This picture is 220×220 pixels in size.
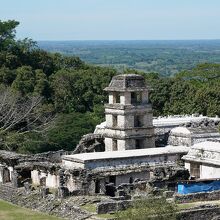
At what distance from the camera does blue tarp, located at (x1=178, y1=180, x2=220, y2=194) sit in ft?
119

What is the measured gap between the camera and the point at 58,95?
66.2 metres

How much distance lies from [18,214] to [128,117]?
13.2 metres

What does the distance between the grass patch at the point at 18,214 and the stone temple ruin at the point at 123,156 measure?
184 centimetres

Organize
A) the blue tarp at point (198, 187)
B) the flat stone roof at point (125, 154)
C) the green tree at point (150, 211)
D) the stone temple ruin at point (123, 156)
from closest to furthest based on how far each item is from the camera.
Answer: the green tree at point (150, 211), the blue tarp at point (198, 187), the stone temple ruin at point (123, 156), the flat stone roof at point (125, 154)

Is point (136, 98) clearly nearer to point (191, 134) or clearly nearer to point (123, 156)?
point (191, 134)

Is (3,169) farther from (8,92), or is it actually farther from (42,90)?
(42,90)

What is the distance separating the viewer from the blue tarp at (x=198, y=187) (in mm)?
36125

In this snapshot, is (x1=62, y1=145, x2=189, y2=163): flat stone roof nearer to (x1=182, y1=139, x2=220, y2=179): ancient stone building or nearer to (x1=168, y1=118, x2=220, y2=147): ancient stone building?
(x1=168, y1=118, x2=220, y2=147): ancient stone building

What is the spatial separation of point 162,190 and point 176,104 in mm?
28745

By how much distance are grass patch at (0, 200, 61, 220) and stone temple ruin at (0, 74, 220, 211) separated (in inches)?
72.3

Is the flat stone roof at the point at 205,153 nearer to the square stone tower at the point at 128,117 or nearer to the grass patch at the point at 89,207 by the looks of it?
the square stone tower at the point at 128,117

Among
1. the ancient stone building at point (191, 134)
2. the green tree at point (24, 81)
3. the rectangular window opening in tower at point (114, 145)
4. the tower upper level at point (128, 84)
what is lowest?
the rectangular window opening in tower at point (114, 145)
